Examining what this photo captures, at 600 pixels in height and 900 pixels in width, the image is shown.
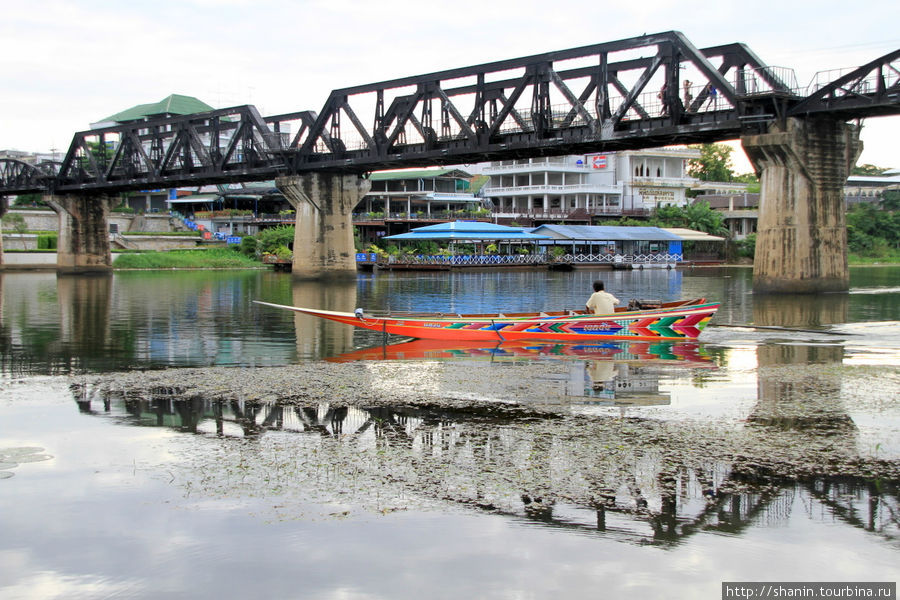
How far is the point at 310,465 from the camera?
446 inches

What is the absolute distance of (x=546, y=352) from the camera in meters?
23.6

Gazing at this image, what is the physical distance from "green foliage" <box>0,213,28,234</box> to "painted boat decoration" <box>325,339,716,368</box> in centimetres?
9855

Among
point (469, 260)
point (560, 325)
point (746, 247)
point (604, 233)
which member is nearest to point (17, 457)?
point (560, 325)

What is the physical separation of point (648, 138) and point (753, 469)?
1634 inches

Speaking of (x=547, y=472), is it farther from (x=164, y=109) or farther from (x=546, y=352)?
(x=164, y=109)

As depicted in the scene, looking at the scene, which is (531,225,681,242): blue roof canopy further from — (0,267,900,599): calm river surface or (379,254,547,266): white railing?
(0,267,900,599): calm river surface

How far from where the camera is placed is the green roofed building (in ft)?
498

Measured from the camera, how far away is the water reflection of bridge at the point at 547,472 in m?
9.16

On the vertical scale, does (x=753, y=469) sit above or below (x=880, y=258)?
below

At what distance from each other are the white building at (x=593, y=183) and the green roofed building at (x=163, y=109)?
58.2m

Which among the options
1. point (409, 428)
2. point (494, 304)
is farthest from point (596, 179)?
point (409, 428)

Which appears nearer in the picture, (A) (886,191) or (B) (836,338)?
(B) (836,338)

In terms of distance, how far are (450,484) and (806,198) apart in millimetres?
39951

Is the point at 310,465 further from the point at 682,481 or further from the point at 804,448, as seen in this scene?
the point at 804,448
